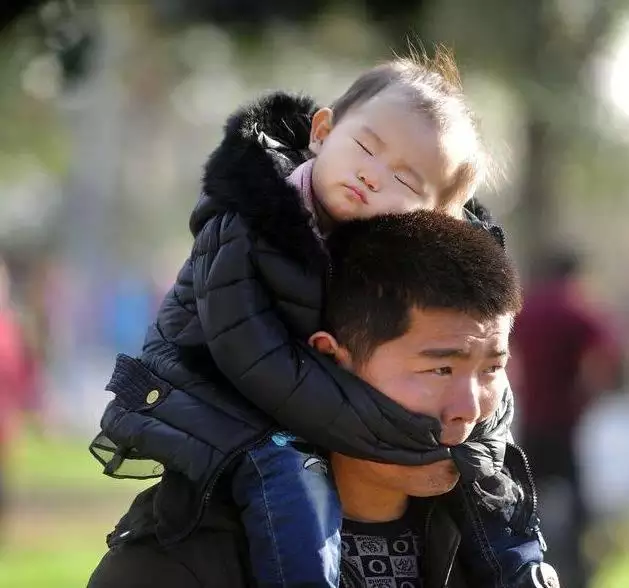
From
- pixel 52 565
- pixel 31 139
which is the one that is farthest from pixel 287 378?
pixel 31 139

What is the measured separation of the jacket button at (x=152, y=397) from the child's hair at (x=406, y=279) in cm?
35

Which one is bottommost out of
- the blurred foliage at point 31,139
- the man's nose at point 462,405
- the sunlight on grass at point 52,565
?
the man's nose at point 462,405

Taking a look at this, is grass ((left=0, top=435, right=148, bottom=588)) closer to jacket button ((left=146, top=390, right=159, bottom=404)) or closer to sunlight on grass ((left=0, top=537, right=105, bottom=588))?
sunlight on grass ((left=0, top=537, right=105, bottom=588))

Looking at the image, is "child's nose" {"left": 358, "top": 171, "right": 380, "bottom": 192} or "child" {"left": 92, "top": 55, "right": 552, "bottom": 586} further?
"child's nose" {"left": 358, "top": 171, "right": 380, "bottom": 192}

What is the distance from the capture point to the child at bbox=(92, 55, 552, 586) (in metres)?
2.59

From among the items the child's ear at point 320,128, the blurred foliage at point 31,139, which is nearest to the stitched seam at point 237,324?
the child's ear at point 320,128

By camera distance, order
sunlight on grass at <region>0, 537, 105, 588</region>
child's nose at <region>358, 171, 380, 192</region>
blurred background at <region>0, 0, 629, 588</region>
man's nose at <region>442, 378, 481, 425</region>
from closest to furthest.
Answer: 1. man's nose at <region>442, 378, 481, 425</region>
2. child's nose at <region>358, 171, 380, 192</region>
3. blurred background at <region>0, 0, 629, 588</region>
4. sunlight on grass at <region>0, 537, 105, 588</region>

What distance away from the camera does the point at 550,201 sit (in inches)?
635

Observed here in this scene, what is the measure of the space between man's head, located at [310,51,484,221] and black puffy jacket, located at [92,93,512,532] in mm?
120

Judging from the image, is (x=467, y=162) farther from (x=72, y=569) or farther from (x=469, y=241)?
(x=72, y=569)

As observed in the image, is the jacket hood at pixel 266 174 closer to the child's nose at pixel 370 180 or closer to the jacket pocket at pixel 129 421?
the child's nose at pixel 370 180

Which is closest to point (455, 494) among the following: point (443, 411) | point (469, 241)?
point (443, 411)

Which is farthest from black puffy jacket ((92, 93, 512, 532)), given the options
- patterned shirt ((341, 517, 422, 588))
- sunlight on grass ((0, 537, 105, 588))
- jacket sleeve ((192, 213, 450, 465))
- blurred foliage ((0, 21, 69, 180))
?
blurred foliage ((0, 21, 69, 180))

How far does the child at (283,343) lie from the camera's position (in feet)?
8.49
